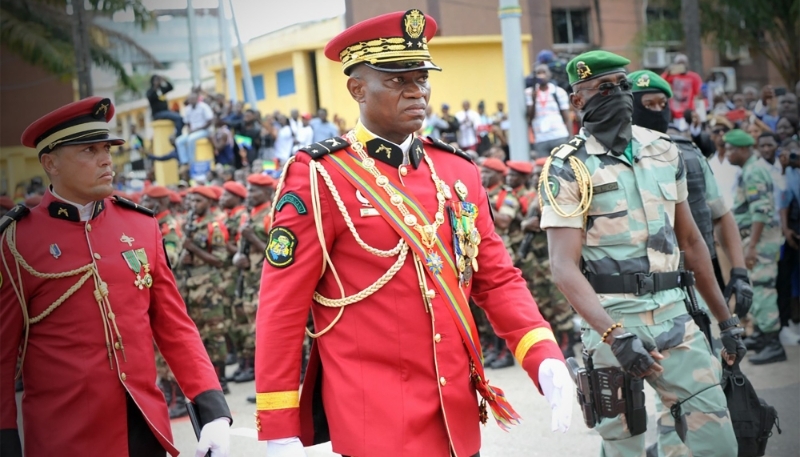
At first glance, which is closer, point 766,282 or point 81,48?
point 766,282

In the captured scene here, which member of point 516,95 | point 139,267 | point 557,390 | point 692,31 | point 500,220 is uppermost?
point 692,31

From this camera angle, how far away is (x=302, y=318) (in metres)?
3.63

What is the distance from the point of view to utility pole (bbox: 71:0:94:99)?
1908 centimetres

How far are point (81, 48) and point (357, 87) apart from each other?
16.6 m

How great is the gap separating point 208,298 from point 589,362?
682 centimetres

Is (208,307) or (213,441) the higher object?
(213,441)

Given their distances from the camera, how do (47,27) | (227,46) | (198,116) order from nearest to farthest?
(47,27), (198,116), (227,46)

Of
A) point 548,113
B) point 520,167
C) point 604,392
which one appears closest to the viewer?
point 604,392

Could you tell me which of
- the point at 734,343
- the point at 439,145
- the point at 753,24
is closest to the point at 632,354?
the point at 734,343

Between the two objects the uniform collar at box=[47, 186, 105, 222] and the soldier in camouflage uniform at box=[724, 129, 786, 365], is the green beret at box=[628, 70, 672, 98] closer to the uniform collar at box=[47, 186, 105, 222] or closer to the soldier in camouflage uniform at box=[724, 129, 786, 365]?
the uniform collar at box=[47, 186, 105, 222]

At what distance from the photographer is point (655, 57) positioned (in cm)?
2898

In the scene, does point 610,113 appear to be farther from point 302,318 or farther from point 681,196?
point 302,318

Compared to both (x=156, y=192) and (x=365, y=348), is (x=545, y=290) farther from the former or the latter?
(x=365, y=348)

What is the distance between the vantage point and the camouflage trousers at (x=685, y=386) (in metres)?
4.91
